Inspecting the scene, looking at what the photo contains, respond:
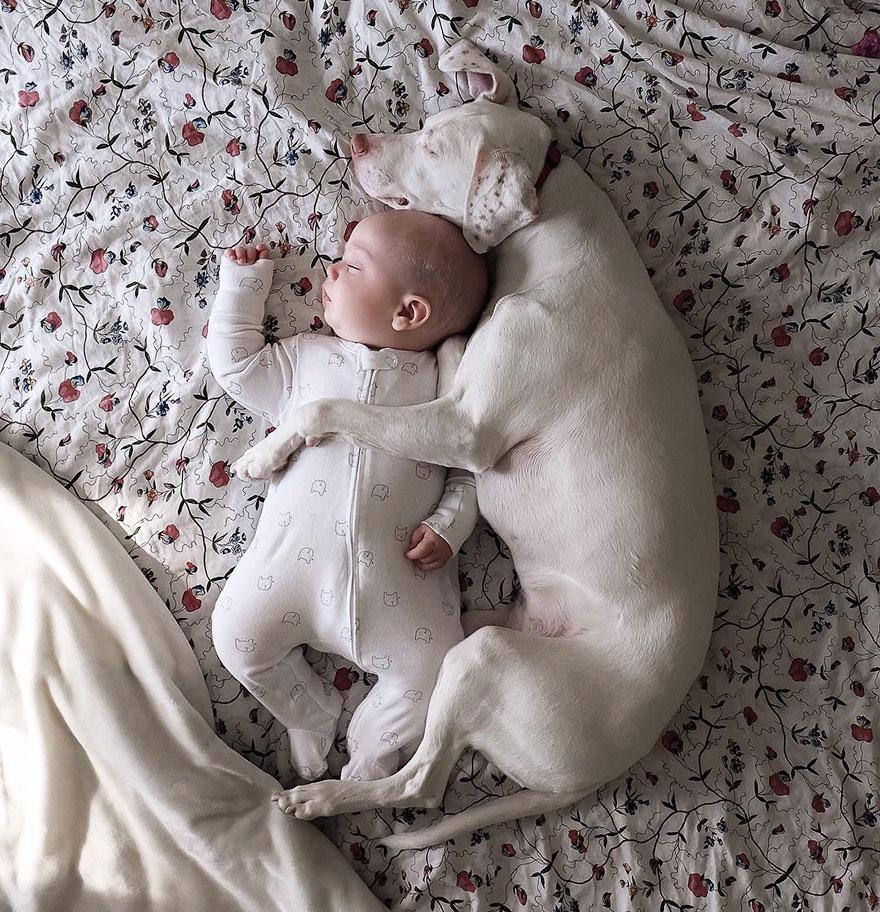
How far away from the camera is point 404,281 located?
148cm

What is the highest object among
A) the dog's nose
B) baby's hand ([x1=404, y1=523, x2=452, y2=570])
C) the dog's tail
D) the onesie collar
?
the dog's nose

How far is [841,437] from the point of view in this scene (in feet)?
5.43

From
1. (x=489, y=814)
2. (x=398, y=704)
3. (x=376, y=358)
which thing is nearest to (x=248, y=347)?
(x=376, y=358)

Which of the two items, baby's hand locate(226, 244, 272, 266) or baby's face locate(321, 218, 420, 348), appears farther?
baby's hand locate(226, 244, 272, 266)

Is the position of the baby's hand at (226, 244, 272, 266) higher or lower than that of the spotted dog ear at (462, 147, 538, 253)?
lower

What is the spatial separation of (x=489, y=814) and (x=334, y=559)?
0.55 metres

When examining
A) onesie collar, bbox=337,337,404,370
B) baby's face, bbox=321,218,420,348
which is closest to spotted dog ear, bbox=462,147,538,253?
baby's face, bbox=321,218,420,348

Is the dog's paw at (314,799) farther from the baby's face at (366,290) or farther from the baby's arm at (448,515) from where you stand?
the baby's face at (366,290)

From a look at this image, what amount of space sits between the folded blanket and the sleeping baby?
130 mm

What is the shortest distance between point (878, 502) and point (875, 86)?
819mm

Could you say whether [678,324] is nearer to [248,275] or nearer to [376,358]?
[376,358]

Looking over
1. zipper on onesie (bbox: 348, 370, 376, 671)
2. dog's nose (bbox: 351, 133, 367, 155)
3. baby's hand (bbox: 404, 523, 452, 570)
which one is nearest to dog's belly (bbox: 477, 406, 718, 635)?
baby's hand (bbox: 404, 523, 452, 570)

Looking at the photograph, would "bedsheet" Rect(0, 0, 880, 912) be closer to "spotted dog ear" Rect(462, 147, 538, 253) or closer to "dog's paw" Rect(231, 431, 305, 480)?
"dog's paw" Rect(231, 431, 305, 480)

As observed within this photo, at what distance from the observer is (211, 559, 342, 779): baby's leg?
1.48 m
